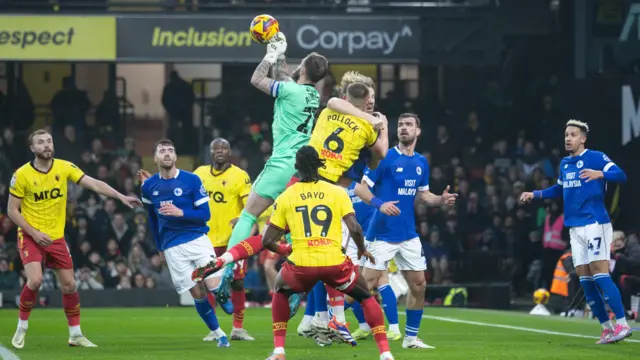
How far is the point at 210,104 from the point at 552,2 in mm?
8265

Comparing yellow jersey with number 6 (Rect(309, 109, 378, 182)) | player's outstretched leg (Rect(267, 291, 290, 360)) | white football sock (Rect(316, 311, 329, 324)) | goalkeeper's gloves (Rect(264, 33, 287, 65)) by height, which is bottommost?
white football sock (Rect(316, 311, 329, 324))

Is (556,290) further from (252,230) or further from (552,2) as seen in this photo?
(252,230)

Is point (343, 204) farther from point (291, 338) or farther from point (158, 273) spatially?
point (158, 273)

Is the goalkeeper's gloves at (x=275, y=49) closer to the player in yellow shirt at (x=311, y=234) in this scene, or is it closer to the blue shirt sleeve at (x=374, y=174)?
the blue shirt sleeve at (x=374, y=174)

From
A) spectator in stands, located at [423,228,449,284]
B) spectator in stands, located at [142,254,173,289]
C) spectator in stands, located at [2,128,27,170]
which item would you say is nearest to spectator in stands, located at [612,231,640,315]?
spectator in stands, located at [423,228,449,284]

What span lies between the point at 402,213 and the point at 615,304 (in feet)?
9.71

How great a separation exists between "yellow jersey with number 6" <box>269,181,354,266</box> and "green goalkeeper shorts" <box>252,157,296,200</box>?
2.23 m

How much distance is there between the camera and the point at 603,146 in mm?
27484

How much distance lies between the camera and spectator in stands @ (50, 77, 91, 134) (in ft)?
95.7

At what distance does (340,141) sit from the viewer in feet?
43.8

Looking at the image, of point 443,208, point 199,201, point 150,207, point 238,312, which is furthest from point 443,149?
point 150,207

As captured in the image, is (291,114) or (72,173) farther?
(72,173)

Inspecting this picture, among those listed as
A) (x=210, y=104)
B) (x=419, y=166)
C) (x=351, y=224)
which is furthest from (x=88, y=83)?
(x=351, y=224)

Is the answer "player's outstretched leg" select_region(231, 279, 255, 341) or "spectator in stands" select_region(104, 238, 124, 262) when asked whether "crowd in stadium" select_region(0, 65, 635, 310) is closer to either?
"spectator in stands" select_region(104, 238, 124, 262)
